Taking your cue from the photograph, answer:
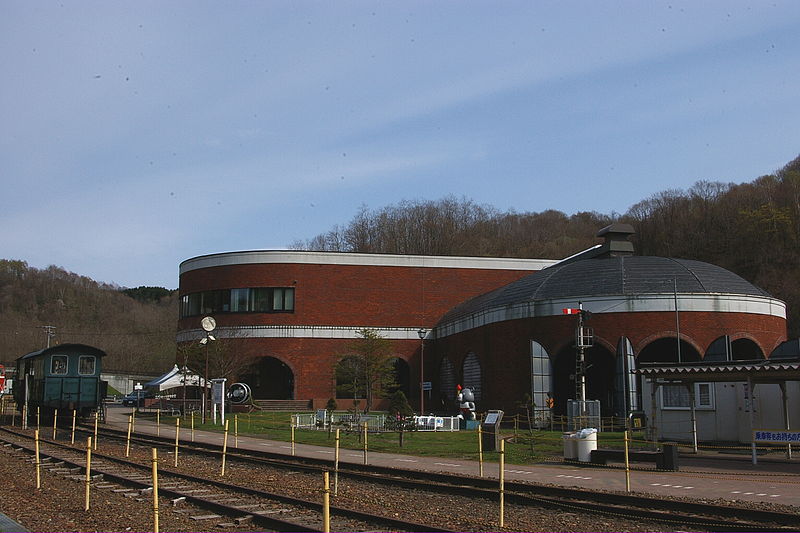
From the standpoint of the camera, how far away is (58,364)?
1491 inches

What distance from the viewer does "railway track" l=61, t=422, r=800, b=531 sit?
1219cm

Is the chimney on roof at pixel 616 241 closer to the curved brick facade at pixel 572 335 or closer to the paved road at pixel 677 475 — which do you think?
the curved brick facade at pixel 572 335

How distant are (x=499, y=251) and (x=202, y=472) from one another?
10180 centimetres

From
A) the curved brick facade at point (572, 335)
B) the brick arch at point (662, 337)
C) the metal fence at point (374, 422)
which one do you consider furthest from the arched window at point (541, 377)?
the metal fence at point (374, 422)

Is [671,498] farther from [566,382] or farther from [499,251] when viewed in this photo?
[499,251]

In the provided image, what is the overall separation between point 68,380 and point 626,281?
2792 cm

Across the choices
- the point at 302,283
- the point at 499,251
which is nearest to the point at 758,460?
the point at 302,283

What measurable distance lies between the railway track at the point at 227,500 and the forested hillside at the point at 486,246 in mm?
66458

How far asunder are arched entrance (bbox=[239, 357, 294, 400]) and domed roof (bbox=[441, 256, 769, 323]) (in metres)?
20.7

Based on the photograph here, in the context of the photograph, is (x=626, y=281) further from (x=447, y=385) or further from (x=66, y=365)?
(x=66, y=365)

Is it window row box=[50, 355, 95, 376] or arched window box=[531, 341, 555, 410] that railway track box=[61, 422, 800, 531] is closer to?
window row box=[50, 355, 95, 376]

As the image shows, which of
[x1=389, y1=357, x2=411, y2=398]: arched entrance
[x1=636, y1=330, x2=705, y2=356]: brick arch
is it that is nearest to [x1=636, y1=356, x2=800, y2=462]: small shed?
[x1=636, y1=330, x2=705, y2=356]: brick arch

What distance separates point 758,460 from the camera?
2264 cm

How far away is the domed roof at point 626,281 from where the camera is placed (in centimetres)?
4184
